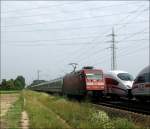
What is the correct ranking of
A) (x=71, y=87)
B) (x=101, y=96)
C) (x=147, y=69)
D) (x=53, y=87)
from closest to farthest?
(x=147, y=69), (x=101, y=96), (x=71, y=87), (x=53, y=87)

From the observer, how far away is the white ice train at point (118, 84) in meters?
36.3

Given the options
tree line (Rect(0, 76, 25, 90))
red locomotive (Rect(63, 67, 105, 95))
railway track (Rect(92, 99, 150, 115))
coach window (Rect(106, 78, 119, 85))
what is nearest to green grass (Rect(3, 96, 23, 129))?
railway track (Rect(92, 99, 150, 115))

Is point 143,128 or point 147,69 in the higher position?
point 147,69

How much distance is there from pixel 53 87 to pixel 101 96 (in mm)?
29677

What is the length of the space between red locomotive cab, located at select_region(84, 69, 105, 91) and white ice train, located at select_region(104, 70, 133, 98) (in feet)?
2.36

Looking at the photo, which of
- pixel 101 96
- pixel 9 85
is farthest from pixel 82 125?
pixel 9 85

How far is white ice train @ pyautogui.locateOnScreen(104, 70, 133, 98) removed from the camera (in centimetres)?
3634

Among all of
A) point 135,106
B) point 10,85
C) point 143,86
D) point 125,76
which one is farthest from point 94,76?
point 10,85

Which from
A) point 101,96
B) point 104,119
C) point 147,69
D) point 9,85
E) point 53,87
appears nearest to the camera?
point 104,119

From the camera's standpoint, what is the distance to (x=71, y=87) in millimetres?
45469

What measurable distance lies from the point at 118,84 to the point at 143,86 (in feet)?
22.1

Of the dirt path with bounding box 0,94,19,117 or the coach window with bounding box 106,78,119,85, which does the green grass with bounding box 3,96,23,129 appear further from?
the coach window with bounding box 106,78,119,85

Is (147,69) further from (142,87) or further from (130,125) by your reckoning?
(130,125)

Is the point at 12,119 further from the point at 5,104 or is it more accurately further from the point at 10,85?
the point at 10,85
